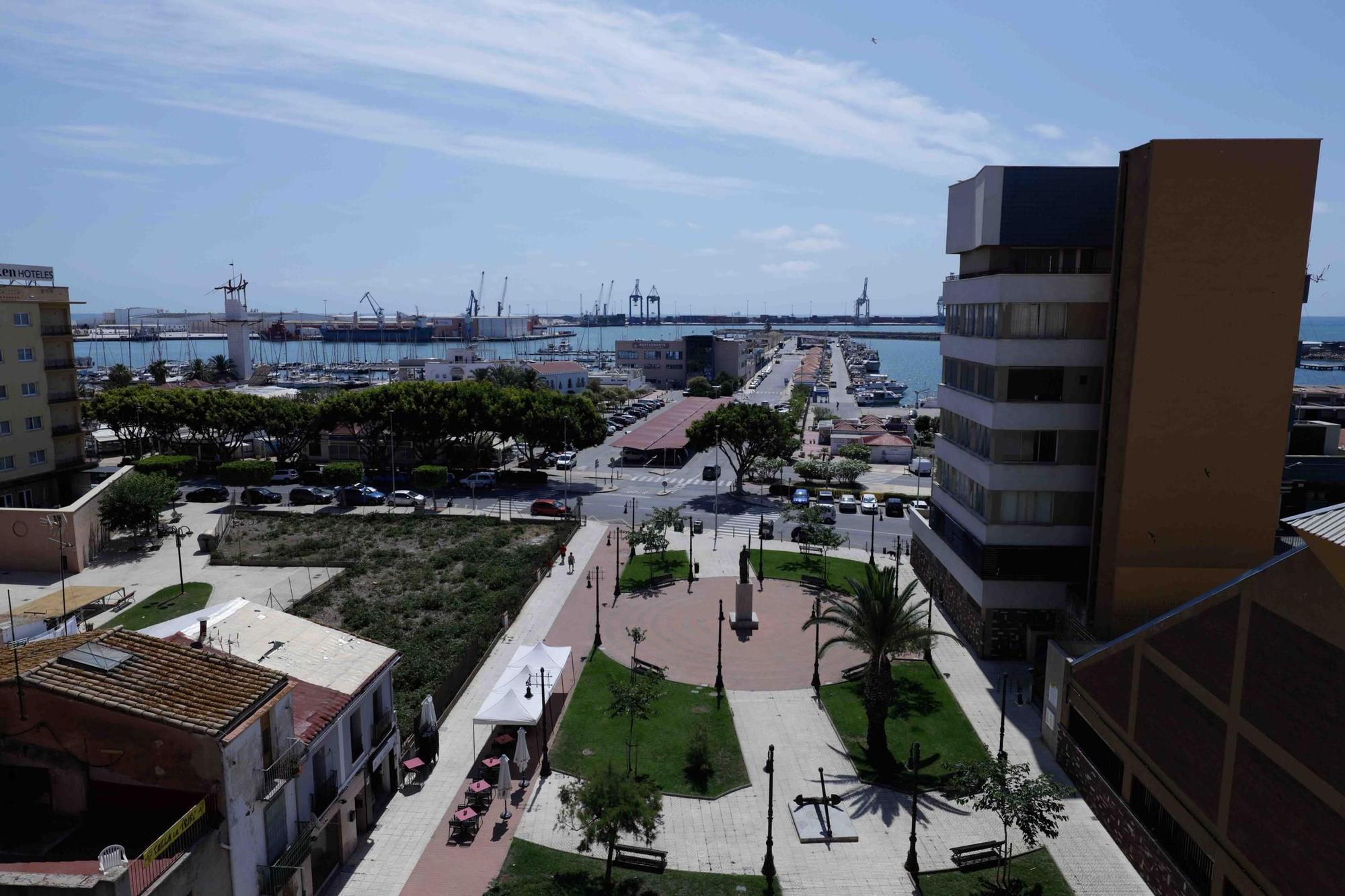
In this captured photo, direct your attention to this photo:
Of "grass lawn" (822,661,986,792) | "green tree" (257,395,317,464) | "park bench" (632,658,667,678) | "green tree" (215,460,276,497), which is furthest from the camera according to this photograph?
"green tree" (257,395,317,464)

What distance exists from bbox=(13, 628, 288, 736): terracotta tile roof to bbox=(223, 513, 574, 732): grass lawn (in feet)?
36.5

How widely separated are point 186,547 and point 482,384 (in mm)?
26191

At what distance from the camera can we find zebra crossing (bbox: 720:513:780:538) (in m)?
55.8

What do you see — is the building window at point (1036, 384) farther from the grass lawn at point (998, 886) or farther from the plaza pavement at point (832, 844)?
the grass lawn at point (998, 886)

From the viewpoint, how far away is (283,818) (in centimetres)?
1928

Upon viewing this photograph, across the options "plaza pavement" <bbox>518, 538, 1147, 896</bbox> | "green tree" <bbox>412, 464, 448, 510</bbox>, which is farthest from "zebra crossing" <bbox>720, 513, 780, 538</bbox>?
"plaza pavement" <bbox>518, 538, 1147, 896</bbox>

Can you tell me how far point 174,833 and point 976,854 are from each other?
18.6 meters

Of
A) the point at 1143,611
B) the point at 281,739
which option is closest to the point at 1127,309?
the point at 1143,611

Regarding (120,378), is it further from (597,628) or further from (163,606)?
(597,628)

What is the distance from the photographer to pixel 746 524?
190ft

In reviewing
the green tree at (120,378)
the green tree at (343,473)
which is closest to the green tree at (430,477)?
the green tree at (343,473)

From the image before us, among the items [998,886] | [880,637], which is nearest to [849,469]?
[880,637]

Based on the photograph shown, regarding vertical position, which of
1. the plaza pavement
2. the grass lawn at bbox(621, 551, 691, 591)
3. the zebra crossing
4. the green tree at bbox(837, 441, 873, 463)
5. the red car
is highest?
the green tree at bbox(837, 441, 873, 463)

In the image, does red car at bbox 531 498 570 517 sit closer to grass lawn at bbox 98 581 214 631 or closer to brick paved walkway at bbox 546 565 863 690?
brick paved walkway at bbox 546 565 863 690
